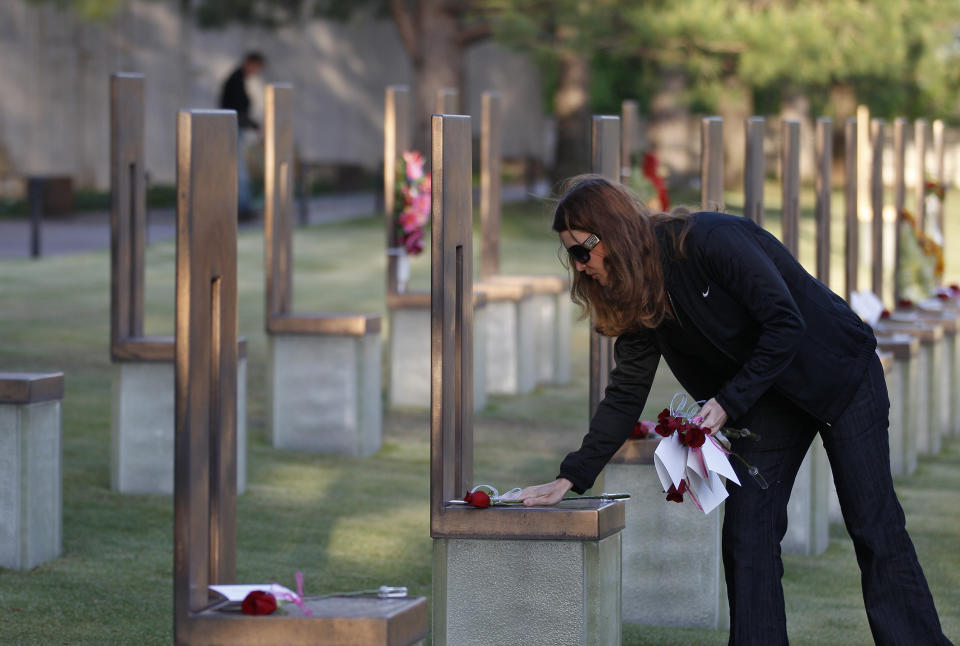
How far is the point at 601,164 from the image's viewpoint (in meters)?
5.79

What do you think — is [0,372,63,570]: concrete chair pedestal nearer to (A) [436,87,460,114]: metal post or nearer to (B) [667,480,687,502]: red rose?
(B) [667,480,687,502]: red rose

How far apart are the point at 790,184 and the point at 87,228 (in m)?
14.4

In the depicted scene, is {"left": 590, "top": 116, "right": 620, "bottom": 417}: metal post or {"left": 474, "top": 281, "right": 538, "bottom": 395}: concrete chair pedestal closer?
{"left": 590, "top": 116, "right": 620, "bottom": 417}: metal post

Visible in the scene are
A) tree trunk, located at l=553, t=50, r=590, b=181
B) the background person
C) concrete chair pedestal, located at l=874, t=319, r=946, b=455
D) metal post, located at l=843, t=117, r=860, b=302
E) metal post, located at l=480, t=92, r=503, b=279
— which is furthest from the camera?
tree trunk, located at l=553, t=50, r=590, b=181

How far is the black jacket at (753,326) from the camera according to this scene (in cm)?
397

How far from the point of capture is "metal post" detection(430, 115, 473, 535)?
4.45 metres

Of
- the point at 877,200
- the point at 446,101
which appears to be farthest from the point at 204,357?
the point at 877,200

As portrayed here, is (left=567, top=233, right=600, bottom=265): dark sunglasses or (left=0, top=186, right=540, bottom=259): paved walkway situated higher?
(left=567, top=233, right=600, bottom=265): dark sunglasses

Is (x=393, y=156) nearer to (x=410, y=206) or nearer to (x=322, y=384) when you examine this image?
(x=410, y=206)

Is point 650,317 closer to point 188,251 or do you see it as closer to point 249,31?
point 188,251

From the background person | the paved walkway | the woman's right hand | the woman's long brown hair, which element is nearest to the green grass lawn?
the woman's long brown hair

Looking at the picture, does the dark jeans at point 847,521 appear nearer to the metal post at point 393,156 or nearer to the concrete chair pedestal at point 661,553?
the concrete chair pedestal at point 661,553

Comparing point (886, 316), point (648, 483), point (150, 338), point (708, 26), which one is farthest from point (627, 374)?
point (708, 26)

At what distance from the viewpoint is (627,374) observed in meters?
4.34
